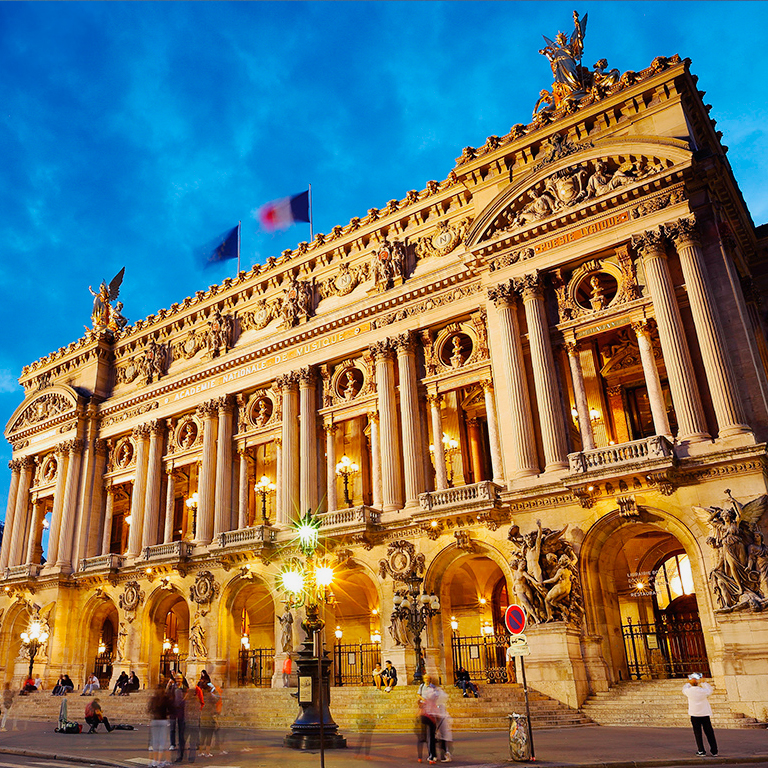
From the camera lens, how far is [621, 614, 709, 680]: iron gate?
1019 inches

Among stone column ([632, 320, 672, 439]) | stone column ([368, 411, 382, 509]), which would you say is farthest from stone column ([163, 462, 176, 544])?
stone column ([632, 320, 672, 439])

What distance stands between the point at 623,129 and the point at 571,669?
20.3 metres

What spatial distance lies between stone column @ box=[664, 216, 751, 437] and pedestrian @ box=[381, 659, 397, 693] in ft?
46.2

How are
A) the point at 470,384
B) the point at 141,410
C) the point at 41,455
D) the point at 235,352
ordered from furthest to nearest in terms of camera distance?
1. the point at 41,455
2. the point at 141,410
3. the point at 235,352
4. the point at 470,384

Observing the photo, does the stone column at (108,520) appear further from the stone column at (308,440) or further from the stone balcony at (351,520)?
the stone balcony at (351,520)

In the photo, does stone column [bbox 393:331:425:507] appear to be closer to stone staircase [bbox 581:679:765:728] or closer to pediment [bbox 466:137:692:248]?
pediment [bbox 466:137:692:248]

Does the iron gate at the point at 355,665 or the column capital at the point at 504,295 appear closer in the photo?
the column capital at the point at 504,295

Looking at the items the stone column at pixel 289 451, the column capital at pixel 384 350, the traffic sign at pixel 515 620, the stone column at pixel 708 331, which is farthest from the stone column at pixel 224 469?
the traffic sign at pixel 515 620

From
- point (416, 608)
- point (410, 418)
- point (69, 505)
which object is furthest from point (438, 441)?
point (69, 505)

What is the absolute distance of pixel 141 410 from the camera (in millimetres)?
42719

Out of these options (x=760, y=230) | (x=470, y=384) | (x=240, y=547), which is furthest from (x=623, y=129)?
(x=240, y=547)

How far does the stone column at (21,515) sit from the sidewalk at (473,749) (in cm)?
2601

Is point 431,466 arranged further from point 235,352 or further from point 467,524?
point 235,352

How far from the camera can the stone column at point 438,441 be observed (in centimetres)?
3034
